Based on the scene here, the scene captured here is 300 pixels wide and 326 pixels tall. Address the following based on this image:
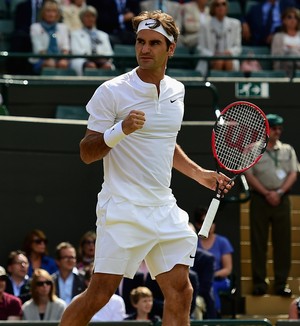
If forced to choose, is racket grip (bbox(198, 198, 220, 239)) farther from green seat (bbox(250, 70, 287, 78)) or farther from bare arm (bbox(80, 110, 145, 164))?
green seat (bbox(250, 70, 287, 78))

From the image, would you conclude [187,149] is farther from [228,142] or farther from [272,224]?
[228,142]

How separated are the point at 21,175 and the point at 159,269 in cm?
618

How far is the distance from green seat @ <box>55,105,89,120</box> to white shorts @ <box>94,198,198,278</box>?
708 cm

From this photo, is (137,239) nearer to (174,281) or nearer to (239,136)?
(174,281)

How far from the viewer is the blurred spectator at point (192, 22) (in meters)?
16.5

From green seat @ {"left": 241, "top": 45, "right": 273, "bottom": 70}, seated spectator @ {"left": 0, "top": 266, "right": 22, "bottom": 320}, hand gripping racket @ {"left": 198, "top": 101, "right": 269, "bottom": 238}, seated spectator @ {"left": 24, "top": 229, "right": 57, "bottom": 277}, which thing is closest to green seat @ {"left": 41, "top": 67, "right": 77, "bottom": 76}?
green seat @ {"left": 241, "top": 45, "right": 273, "bottom": 70}

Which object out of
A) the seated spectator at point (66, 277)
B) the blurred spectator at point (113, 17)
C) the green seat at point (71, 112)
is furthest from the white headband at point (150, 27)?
the blurred spectator at point (113, 17)

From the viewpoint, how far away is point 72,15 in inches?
627

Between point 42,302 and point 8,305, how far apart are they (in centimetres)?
33

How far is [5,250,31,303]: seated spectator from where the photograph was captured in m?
12.0

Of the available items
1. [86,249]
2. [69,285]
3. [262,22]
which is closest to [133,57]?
[86,249]

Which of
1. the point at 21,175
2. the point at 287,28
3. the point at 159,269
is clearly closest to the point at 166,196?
the point at 159,269

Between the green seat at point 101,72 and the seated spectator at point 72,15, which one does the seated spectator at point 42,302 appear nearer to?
the green seat at point 101,72

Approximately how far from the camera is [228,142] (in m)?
8.13
